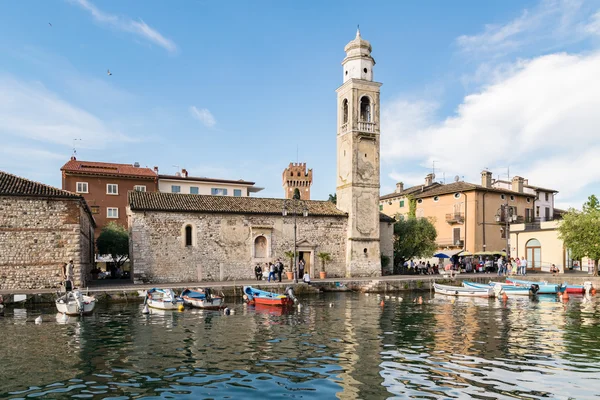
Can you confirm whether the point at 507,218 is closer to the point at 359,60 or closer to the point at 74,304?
the point at 359,60

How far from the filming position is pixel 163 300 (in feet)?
77.5

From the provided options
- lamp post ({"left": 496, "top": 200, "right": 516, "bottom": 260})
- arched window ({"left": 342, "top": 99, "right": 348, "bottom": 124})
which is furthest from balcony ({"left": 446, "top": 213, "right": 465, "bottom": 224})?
arched window ({"left": 342, "top": 99, "right": 348, "bottom": 124})

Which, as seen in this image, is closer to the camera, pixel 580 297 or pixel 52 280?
pixel 52 280

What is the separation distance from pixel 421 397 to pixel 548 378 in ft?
11.8

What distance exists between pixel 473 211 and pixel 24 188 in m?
43.0

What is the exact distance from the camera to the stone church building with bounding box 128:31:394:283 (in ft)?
109

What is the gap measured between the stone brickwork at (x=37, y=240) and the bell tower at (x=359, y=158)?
67.2 ft

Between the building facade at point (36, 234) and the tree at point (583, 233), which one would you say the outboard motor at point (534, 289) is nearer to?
the tree at point (583, 233)

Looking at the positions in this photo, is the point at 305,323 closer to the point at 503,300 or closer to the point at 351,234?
the point at 503,300

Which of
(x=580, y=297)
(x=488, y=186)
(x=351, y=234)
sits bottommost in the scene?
(x=580, y=297)

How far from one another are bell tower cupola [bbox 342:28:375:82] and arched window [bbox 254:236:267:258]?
15.8 metres

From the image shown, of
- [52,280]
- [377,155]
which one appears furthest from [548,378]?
[377,155]

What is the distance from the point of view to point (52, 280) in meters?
27.4

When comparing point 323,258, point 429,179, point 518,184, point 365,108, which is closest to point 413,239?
point 323,258
